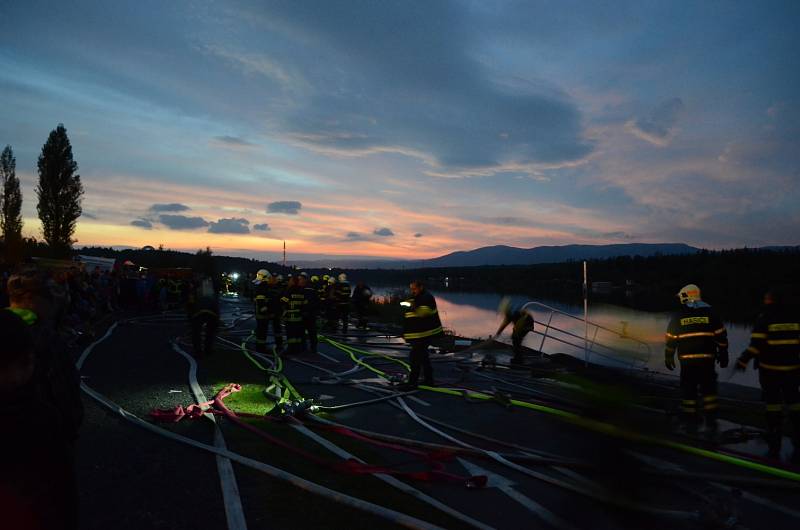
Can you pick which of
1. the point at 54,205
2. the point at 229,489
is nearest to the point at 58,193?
the point at 54,205

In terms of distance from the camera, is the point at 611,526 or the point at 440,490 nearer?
the point at 611,526

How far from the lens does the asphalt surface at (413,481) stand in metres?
2.56

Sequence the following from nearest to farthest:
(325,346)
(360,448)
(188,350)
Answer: (360,448), (188,350), (325,346)

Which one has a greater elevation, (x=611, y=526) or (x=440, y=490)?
(x=611, y=526)

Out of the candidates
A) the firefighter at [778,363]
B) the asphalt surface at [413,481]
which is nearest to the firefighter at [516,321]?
the asphalt surface at [413,481]

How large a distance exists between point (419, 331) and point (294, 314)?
Result: 4.25 m

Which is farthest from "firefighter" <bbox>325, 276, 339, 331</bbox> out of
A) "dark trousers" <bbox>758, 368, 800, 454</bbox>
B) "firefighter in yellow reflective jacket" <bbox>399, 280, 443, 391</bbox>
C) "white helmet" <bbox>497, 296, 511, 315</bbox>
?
"dark trousers" <bbox>758, 368, 800, 454</bbox>

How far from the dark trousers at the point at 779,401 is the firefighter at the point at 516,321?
3.80 m

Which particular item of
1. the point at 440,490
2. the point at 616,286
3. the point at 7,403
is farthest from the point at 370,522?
the point at 616,286

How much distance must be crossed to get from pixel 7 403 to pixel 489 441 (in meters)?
5.02

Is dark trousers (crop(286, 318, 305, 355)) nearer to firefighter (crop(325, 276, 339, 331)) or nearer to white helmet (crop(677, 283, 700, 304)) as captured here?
firefighter (crop(325, 276, 339, 331))

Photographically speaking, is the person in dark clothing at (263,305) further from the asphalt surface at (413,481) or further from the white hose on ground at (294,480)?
the white hose on ground at (294,480)

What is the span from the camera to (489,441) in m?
5.89

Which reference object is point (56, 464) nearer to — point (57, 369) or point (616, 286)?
point (57, 369)
